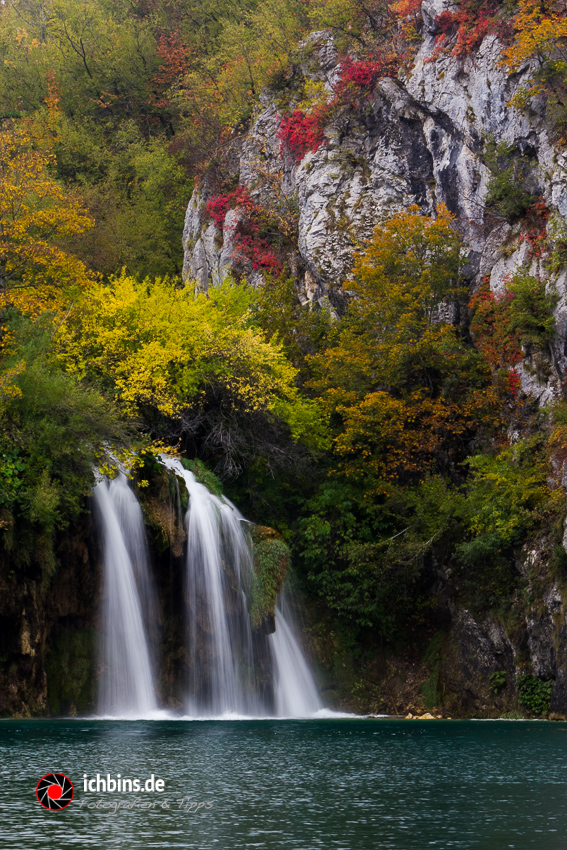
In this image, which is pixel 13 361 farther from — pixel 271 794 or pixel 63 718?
pixel 271 794

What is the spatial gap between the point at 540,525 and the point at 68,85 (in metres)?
43.8

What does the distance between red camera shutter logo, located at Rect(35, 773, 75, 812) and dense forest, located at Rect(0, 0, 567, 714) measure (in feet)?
33.4

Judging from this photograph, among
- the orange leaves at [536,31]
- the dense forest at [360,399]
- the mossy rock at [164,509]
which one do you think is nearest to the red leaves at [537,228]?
the dense forest at [360,399]

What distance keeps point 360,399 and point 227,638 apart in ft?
35.5

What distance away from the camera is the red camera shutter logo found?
925 centimetres

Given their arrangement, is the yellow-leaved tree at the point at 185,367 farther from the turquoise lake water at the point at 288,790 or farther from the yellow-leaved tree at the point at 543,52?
the yellow-leaved tree at the point at 543,52

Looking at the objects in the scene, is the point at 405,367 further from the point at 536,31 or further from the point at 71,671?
the point at 71,671

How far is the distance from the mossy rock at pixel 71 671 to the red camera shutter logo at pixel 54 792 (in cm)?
1101

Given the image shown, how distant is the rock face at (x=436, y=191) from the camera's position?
25547 millimetres

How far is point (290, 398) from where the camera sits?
99.3 feet

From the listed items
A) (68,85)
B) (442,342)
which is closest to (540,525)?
(442,342)

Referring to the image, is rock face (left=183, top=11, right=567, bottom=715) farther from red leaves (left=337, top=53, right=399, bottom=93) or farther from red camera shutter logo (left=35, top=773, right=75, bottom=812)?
red camera shutter logo (left=35, top=773, right=75, bottom=812)

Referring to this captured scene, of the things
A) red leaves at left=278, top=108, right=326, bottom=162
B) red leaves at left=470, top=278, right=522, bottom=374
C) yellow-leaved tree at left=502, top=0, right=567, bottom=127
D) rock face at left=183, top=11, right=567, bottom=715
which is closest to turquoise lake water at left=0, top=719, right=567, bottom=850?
rock face at left=183, top=11, right=567, bottom=715

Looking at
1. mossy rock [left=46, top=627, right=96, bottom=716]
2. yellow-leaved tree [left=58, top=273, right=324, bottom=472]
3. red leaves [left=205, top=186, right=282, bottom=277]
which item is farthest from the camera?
red leaves [left=205, top=186, right=282, bottom=277]
